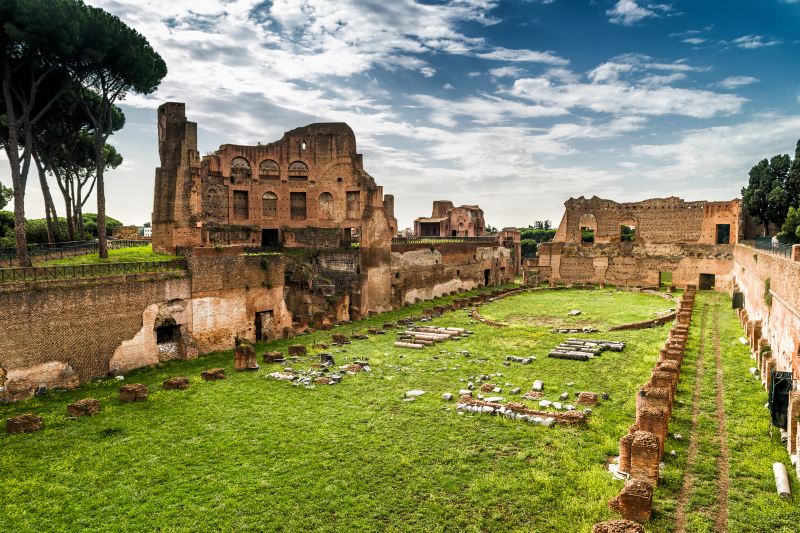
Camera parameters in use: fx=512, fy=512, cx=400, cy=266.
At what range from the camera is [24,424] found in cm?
1079

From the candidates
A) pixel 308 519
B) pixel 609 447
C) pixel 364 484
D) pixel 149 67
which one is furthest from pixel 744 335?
pixel 149 67

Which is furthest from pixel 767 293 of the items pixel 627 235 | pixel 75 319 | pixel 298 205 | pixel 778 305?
pixel 627 235

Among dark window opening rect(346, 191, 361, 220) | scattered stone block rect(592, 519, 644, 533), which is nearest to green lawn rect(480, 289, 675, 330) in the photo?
dark window opening rect(346, 191, 361, 220)

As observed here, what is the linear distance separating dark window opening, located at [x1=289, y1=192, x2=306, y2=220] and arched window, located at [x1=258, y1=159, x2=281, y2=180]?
1.60 m

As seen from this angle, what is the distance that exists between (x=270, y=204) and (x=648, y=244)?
27.0m

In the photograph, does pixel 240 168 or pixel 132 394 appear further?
pixel 240 168

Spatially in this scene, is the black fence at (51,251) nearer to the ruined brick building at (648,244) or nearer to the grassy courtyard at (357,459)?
the grassy courtyard at (357,459)

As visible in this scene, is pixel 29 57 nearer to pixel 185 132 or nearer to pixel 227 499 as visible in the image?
pixel 185 132

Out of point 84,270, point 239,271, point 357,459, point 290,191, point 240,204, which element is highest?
point 290,191

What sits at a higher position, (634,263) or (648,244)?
(648,244)

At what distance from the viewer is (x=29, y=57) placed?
1659cm

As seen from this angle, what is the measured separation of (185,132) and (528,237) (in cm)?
5384

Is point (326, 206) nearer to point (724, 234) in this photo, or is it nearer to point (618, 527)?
point (724, 234)

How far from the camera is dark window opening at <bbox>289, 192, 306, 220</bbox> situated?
Result: 33.6m
